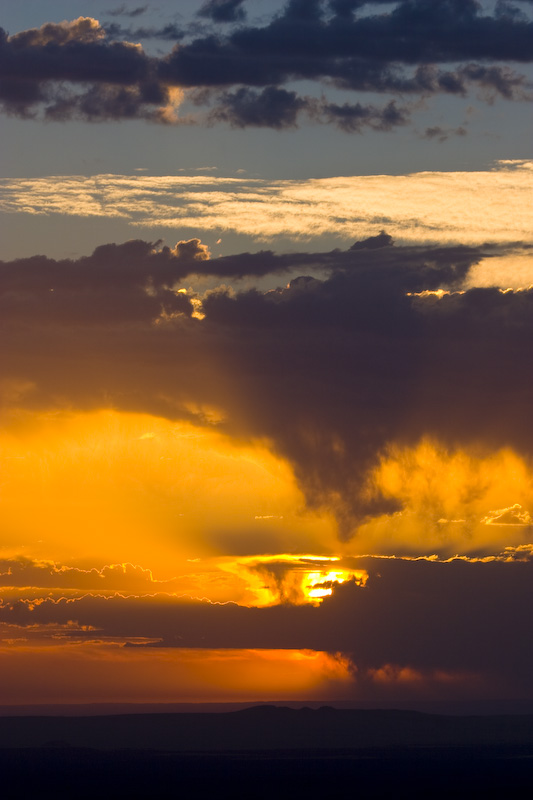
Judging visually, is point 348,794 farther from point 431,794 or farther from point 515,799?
point 515,799

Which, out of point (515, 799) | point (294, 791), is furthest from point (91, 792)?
point (515, 799)

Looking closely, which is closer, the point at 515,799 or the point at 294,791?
the point at 515,799

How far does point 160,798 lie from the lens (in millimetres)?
181625

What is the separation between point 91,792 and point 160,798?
17.0 metres

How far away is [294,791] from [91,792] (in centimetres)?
2956

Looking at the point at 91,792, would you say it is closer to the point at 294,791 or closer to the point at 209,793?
the point at 209,793

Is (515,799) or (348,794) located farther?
(348,794)

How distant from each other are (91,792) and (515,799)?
61198mm

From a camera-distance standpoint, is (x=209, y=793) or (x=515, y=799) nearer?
(x=515, y=799)

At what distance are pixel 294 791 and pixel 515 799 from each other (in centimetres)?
3530

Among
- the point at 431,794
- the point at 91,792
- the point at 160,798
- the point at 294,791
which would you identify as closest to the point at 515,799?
the point at 431,794

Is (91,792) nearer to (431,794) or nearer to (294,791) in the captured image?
(294,791)

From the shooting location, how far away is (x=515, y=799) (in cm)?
17562

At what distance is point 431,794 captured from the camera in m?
192
